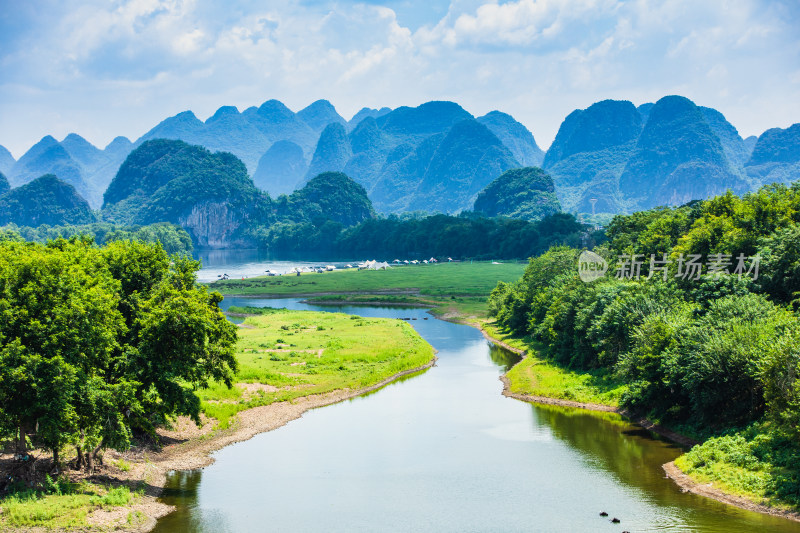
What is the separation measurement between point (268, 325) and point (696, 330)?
2214 inches

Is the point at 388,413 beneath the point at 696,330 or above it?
beneath

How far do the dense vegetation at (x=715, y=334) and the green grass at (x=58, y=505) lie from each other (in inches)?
1050

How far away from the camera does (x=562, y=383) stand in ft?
174

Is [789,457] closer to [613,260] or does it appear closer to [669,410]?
[669,410]

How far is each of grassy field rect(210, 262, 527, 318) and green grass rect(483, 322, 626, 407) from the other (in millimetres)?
38065

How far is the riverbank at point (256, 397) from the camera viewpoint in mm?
27344

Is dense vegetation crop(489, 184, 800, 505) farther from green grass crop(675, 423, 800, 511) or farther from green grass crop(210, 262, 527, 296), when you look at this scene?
green grass crop(210, 262, 527, 296)

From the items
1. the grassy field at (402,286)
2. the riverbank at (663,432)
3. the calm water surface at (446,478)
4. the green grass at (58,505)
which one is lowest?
the calm water surface at (446,478)

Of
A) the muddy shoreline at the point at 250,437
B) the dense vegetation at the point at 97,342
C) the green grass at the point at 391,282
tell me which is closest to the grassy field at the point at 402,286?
the green grass at the point at 391,282

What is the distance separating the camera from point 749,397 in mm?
37031

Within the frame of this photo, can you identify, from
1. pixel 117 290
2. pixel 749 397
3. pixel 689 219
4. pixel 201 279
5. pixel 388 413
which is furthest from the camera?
pixel 201 279

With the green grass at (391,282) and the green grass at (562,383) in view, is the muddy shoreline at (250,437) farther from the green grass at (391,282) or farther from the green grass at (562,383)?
the green grass at (391,282)

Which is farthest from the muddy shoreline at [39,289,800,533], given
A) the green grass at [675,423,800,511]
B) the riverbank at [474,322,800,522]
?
the green grass at [675,423,800,511]

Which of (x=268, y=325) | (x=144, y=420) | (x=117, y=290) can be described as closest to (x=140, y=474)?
(x=144, y=420)
